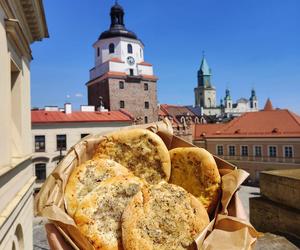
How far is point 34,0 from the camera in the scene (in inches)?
269

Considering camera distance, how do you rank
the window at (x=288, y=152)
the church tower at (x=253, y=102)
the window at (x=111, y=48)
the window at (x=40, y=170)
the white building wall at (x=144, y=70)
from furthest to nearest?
the church tower at (x=253, y=102), the white building wall at (x=144, y=70), the window at (x=111, y=48), the window at (x=288, y=152), the window at (x=40, y=170)

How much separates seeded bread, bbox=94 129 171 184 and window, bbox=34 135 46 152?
23166 mm

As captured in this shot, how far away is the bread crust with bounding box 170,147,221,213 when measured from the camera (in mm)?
1736

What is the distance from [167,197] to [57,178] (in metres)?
0.59

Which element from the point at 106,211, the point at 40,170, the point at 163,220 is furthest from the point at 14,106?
the point at 40,170

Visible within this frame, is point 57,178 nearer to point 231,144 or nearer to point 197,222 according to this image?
point 197,222

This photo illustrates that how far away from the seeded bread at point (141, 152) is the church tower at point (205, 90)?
10852 centimetres

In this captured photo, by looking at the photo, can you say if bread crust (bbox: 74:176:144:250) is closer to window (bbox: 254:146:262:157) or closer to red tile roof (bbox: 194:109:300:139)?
red tile roof (bbox: 194:109:300:139)

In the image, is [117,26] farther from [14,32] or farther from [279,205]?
[279,205]

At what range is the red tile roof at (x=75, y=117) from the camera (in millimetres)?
24170

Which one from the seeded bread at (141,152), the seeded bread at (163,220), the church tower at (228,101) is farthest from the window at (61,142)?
the church tower at (228,101)

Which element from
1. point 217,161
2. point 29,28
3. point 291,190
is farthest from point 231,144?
point 217,161

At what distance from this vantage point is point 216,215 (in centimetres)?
164

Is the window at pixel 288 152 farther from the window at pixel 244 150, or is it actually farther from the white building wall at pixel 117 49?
the white building wall at pixel 117 49
